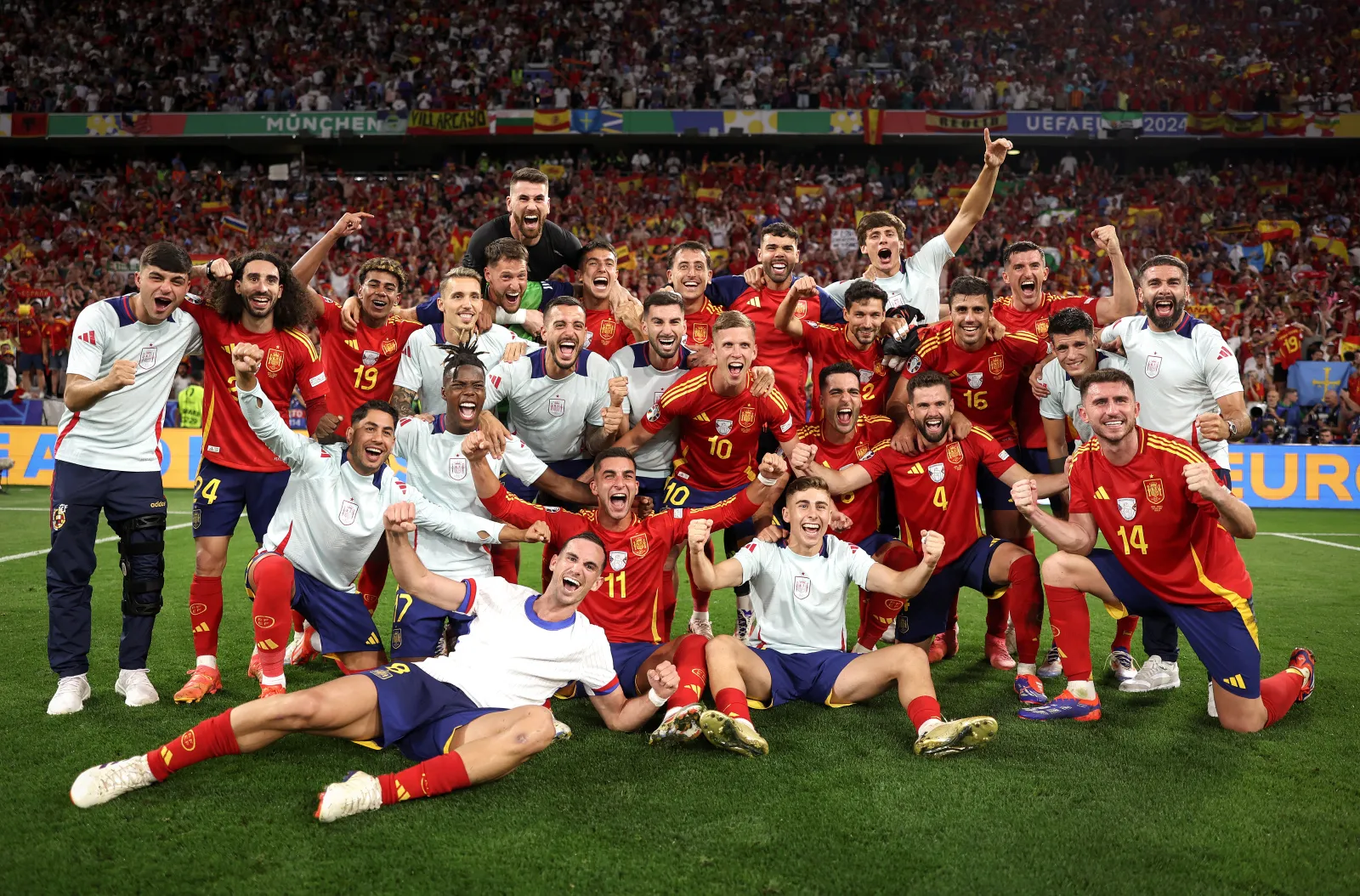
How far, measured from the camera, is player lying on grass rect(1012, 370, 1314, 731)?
4938mm

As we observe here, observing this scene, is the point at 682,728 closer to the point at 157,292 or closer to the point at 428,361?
the point at 428,361

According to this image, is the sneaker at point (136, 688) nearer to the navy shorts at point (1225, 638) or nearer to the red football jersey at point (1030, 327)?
the navy shorts at point (1225, 638)

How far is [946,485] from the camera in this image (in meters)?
5.96

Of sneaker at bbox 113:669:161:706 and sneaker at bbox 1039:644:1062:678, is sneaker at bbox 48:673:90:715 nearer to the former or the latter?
sneaker at bbox 113:669:161:706

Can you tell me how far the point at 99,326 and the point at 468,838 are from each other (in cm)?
347

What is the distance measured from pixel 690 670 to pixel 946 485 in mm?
2064

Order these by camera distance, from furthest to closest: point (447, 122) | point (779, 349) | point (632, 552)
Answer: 1. point (447, 122)
2. point (779, 349)
3. point (632, 552)

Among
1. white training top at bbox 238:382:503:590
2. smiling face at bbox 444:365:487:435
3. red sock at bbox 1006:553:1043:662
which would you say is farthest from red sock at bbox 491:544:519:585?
red sock at bbox 1006:553:1043:662

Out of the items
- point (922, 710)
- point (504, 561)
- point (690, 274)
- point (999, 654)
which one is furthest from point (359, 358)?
point (999, 654)

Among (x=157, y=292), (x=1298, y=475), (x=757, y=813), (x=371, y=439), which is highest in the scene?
(x=157, y=292)

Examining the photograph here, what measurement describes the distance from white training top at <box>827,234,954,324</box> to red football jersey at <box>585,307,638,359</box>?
150cm

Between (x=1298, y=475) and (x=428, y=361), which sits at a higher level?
(x=428, y=361)

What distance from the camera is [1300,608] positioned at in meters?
7.79

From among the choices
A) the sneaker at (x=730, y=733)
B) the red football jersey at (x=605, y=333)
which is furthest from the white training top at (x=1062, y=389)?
the sneaker at (x=730, y=733)
